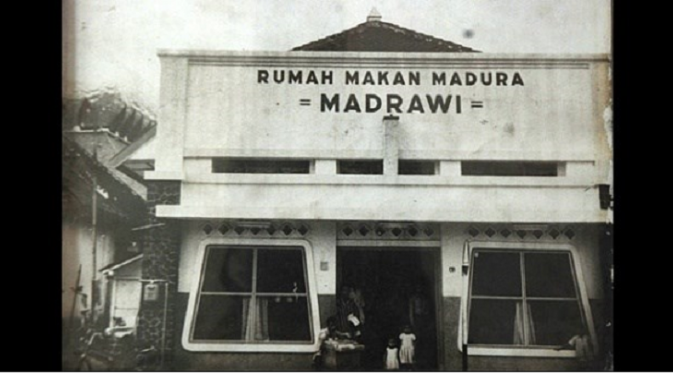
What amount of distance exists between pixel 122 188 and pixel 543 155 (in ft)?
11.8

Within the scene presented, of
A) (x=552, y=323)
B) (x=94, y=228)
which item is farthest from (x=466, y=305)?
(x=94, y=228)

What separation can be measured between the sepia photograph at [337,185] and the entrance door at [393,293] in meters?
0.02

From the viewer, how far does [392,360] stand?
6.99m

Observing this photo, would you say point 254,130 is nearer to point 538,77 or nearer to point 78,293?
point 78,293

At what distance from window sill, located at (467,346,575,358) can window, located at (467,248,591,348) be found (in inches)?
1.7

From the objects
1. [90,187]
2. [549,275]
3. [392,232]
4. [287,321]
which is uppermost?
[90,187]

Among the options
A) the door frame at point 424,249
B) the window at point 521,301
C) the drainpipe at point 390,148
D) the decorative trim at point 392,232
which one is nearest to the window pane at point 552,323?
the window at point 521,301

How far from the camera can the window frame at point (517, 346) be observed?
276 inches

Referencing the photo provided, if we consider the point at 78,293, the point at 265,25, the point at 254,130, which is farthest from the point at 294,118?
the point at 78,293

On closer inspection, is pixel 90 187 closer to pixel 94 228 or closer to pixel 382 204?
pixel 94 228

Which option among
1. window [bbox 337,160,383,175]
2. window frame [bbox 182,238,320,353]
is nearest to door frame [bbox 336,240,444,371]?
window frame [bbox 182,238,320,353]

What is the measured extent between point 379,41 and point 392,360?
2727 mm

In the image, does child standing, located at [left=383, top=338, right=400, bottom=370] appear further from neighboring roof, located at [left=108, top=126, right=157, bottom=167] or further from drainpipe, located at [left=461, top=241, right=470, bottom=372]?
neighboring roof, located at [left=108, top=126, right=157, bottom=167]

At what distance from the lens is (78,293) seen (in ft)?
23.0
